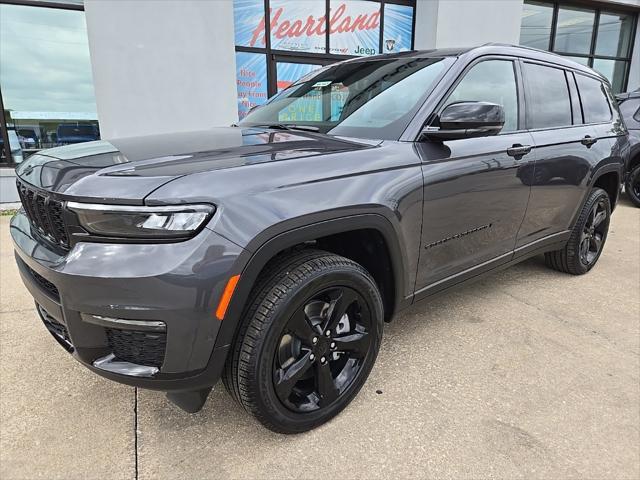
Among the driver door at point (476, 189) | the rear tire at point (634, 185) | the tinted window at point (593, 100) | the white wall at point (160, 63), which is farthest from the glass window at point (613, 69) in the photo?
the driver door at point (476, 189)

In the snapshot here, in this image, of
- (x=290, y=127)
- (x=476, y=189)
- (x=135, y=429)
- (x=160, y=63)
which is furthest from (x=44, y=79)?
(x=476, y=189)

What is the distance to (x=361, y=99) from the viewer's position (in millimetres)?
2707

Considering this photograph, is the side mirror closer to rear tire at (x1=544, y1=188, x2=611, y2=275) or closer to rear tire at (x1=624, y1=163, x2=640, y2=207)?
rear tire at (x1=544, y1=188, x2=611, y2=275)

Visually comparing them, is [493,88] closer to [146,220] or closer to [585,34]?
[146,220]

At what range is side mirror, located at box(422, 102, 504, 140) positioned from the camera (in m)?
2.25

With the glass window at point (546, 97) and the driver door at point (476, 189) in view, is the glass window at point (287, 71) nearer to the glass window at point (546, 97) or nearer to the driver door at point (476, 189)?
the glass window at point (546, 97)

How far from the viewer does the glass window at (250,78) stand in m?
8.38

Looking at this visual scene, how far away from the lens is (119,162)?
186 centimetres

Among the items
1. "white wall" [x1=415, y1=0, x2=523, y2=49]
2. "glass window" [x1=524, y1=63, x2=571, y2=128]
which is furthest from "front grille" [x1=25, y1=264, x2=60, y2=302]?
"white wall" [x1=415, y1=0, x2=523, y2=49]

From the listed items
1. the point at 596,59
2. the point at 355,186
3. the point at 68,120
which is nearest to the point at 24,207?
the point at 355,186

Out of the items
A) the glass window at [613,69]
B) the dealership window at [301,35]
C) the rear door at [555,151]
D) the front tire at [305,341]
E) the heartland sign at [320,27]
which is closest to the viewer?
the front tire at [305,341]

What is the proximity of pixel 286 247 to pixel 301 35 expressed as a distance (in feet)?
26.3

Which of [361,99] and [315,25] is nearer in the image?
[361,99]

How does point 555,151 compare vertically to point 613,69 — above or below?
below
